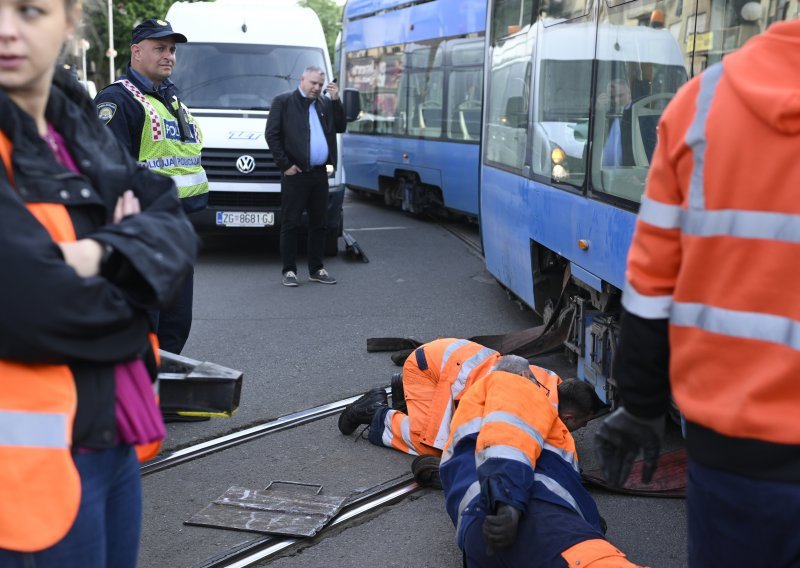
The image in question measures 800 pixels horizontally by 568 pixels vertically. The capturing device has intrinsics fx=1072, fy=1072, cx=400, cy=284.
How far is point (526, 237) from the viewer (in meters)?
7.08

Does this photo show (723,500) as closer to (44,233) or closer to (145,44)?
(44,233)

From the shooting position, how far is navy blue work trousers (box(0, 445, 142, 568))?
68.0 inches

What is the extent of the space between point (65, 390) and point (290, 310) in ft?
22.0

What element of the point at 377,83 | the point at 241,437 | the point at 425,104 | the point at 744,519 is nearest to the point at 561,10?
the point at 241,437

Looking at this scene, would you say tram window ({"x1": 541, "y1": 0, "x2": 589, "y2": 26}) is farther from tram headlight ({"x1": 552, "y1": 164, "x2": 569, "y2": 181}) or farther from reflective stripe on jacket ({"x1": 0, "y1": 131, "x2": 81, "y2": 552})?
reflective stripe on jacket ({"x1": 0, "y1": 131, "x2": 81, "y2": 552})

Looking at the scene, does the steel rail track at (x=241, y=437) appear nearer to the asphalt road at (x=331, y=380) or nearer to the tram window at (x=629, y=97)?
the asphalt road at (x=331, y=380)

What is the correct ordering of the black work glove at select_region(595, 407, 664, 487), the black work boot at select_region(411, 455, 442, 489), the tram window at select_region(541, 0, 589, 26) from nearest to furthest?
the black work glove at select_region(595, 407, 664, 487) < the black work boot at select_region(411, 455, 442, 489) < the tram window at select_region(541, 0, 589, 26)

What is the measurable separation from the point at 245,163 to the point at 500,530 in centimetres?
757

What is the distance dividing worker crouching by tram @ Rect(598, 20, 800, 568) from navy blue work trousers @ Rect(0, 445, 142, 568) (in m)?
0.99

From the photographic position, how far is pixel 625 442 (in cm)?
206

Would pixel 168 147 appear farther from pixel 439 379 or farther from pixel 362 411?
pixel 439 379

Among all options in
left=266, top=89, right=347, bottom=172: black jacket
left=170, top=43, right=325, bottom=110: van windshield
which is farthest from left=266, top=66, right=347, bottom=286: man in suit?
left=170, top=43, right=325, bottom=110: van windshield

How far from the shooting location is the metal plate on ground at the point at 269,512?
4074 millimetres

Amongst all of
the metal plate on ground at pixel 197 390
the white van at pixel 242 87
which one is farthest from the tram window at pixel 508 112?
the metal plate on ground at pixel 197 390
